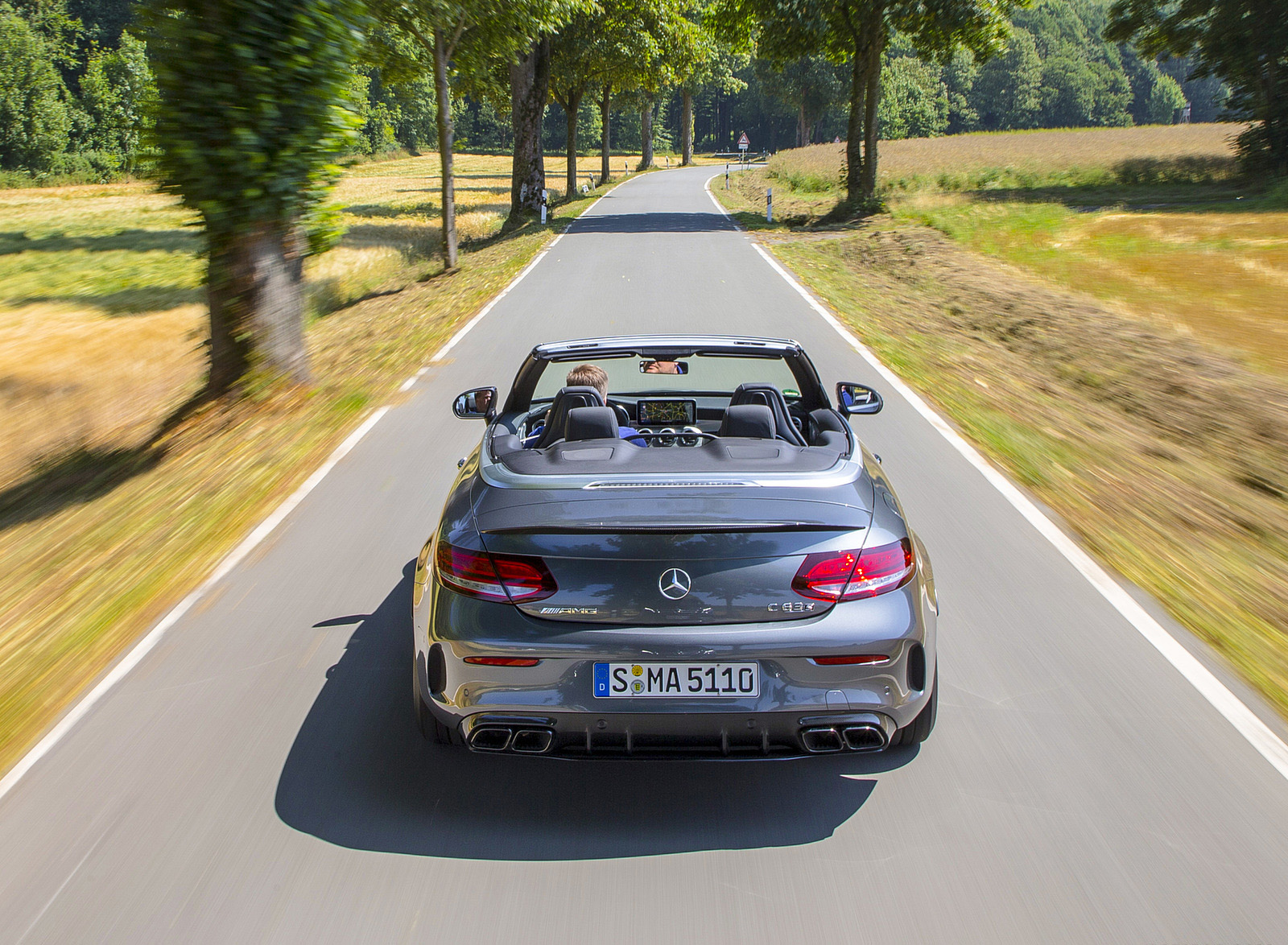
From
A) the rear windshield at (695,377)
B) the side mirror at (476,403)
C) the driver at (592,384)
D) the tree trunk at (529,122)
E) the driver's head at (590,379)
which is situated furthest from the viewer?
the tree trunk at (529,122)

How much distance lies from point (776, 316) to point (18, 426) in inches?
376

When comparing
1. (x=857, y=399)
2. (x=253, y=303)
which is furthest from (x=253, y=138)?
(x=857, y=399)

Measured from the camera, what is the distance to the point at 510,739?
3291 mm

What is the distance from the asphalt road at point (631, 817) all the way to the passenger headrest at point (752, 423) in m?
1.22

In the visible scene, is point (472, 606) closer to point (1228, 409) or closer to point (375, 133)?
point (1228, 409)

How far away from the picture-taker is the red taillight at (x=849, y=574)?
321 cm

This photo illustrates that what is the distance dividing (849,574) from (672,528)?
0.57m

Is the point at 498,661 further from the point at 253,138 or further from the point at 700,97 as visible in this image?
the point at 700,97

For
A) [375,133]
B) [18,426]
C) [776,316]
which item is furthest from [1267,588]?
[375,133]

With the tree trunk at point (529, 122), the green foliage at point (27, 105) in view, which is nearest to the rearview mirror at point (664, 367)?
the tree trunk at point (529, 122)

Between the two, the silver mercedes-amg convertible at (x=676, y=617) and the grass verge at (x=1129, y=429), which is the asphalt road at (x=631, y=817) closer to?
the silver mercedes-amg convertible at (x=676, y=617)

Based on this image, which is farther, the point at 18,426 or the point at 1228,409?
the point at 18,426

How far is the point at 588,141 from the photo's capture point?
4747 inches

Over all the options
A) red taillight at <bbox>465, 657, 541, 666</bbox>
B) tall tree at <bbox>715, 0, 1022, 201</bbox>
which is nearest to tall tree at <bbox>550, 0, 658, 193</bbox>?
tall tree at <bbox>715, 0, 1022, 201</bbox>
